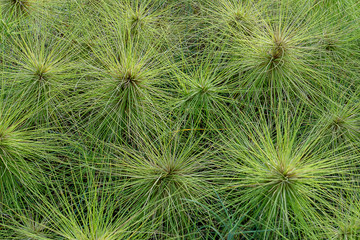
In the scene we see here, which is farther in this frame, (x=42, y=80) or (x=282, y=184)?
(x=42, y=80)

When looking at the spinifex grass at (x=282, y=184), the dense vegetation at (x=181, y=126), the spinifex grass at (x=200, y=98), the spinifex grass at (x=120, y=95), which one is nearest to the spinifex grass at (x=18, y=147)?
the dense vegetation at (x=181, y=126)

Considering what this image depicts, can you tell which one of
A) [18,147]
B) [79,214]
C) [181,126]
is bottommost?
[79,214]

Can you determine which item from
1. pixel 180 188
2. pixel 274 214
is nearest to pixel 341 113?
pixel 274 214

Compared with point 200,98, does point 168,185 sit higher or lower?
lower

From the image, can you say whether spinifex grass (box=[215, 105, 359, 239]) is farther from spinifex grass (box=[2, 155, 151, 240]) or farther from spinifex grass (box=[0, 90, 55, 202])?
spinifex grass (box=[0, 90, 55, 202])

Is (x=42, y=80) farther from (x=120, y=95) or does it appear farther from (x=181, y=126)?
(x=181, y=126)

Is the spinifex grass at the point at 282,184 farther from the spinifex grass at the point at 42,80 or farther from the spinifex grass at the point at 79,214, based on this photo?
the spinifex grass at the point at 42,80

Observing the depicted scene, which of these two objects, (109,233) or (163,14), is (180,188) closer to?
(109,233)

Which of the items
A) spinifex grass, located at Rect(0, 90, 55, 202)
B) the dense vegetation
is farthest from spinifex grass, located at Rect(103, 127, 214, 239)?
spinifex grass, located at Rect(0, 90, 55, 202)

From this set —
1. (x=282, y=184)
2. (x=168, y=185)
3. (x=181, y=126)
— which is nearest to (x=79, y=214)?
(x=168, y=185)
